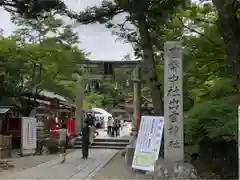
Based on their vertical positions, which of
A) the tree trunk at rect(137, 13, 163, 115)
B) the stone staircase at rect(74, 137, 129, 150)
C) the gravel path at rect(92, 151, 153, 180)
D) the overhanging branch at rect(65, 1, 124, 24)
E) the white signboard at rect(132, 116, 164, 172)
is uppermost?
the overhanging branch at rect(65, 1, 124, 24)

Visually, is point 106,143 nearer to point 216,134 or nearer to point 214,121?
point 214,121

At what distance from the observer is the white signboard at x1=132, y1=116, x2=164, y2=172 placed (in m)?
11.4

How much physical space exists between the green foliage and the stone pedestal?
1795 mm

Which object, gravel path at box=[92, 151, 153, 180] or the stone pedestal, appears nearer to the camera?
the stone pedestal

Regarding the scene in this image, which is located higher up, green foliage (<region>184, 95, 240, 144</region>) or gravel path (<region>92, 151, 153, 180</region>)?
green foliage (<region>184, 95, 240, 144</region>)

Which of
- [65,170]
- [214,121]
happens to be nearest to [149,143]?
[214,121]

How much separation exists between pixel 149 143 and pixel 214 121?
2.23 metres

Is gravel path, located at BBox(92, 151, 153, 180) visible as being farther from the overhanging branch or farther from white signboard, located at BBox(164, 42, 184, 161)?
the overhanging branch

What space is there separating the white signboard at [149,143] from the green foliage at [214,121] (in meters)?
0.92

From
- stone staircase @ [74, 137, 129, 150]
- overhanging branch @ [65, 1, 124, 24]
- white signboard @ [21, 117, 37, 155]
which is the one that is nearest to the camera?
overhanging branch @ [65, 1, 124, 24]

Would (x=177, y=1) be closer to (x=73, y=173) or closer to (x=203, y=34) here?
(x=203, y=34)

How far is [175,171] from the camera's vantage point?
29.5 feet

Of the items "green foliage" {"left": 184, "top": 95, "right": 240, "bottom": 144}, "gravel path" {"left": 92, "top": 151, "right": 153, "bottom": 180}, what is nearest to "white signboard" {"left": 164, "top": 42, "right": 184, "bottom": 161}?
"green foliage" {"left": 184, "top": 95, "right": 240, "bottom": 144}

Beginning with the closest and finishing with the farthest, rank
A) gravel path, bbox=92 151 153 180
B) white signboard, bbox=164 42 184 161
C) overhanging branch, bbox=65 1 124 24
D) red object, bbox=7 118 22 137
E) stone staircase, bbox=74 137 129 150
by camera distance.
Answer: white signboard, bbox=164 42 184 161, gravel path, bbox=92 151 153 180, overhanging branch, bbox=65 1 124 24, red object, bbox=7 118 22 137, stone staircase, bbox=74 137 129 150
